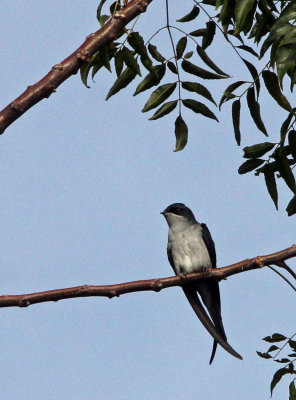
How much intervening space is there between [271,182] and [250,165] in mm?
159

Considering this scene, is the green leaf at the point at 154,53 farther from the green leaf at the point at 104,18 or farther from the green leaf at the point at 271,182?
the green leaf at the point at 271,182

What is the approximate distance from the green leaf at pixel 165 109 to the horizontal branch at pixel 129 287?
1161 millimetres

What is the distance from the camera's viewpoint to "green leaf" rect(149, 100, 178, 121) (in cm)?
407

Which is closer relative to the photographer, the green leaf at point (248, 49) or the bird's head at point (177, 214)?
the green leaf at point (248, 49)

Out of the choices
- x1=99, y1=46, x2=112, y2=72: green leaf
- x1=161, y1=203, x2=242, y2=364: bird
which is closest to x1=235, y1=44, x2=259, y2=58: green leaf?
x1=99, y1=46, x2=112, y2=72: green leaf

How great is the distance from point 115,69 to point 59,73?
1.74m

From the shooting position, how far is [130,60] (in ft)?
11.8

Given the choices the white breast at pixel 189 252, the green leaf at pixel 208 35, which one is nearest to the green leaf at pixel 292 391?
the green leaf at pixel 208 35

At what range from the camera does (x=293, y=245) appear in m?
2.79

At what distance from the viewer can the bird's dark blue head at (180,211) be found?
8088 mm

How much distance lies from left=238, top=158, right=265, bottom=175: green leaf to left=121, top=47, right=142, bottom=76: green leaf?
90cm

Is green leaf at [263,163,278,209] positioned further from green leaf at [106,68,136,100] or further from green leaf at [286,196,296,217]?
green leaf at [106,68,136,100]

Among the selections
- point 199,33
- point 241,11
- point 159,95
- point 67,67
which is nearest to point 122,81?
point 159,95

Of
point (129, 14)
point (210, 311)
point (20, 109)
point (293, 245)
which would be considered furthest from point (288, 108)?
point (210, 311)
